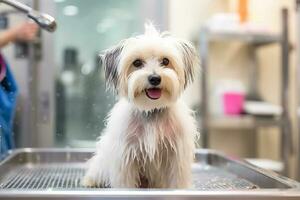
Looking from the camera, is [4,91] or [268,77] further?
[268,77]

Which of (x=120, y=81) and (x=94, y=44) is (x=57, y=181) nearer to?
(x=120, y=81)

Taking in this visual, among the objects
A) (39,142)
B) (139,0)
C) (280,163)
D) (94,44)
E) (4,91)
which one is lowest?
(280,163)

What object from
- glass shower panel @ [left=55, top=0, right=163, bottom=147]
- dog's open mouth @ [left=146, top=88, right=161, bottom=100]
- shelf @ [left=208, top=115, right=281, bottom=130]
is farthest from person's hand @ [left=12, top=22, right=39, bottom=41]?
shelf @ [left=208, top=115, right=281, bottom=130]

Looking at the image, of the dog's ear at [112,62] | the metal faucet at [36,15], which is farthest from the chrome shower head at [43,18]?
the dog's ear at [112,62]

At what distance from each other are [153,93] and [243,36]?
172 cm

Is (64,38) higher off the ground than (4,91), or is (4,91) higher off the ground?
(64,38)

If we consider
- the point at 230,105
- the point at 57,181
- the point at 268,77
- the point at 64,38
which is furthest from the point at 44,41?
the point at 268,77

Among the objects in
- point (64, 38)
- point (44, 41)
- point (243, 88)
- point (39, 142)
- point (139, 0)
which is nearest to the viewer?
point (39, 142)

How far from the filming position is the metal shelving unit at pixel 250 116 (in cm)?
246

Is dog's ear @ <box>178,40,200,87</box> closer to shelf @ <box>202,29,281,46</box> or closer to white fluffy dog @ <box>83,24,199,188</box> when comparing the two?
white fluffy dog @ <box>83,24,199,188</box>

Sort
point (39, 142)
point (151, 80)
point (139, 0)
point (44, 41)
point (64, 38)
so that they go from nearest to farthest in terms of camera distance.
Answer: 1. point (151, 80)
2. point (39, 142)
3. point (64, 38)
4. point (44, 41)
5. point (139, 0)

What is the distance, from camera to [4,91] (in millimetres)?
1298

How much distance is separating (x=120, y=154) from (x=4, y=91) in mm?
509

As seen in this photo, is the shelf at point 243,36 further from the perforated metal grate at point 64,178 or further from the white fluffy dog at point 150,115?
the white fluffy dog at point 150,115
